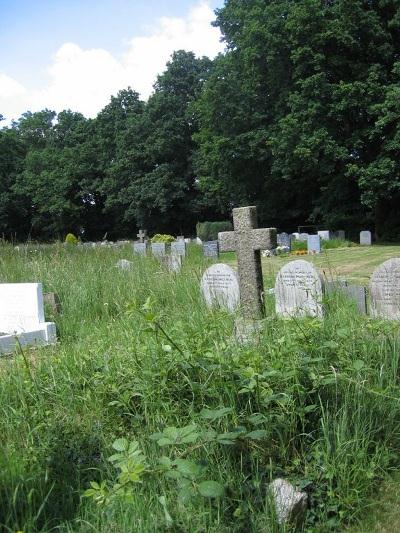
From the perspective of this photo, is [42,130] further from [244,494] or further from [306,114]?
Result: [244,494]

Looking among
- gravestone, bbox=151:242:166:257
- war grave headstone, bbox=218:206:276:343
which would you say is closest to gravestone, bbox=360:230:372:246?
gravestone, bbox=151:242:166:257

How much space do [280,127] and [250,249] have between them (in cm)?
2222

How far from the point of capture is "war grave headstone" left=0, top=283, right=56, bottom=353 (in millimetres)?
6264

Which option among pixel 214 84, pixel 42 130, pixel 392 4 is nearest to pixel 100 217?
pixel 42 130

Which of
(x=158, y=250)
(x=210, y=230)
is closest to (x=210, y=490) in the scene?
(x=158, y=250)

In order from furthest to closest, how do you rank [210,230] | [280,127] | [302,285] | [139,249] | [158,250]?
1. [210,230]
2. [280,127]
3. [158,250]
4. [139,249]
5. [302,285]

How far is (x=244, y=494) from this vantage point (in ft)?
7.99

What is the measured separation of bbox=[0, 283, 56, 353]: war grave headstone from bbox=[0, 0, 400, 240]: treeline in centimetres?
1849

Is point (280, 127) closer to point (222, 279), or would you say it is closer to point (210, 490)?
point (222, 279)

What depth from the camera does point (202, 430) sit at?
2.50 m

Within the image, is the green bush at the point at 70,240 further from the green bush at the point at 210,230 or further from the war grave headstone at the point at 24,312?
the green bush at the point at 210,230

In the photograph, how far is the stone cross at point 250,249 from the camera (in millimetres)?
5804

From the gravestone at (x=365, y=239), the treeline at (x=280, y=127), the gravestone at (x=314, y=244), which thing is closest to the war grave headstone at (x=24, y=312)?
the gravestone at (x=314, y=244)

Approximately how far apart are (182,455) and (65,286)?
5696 mm
